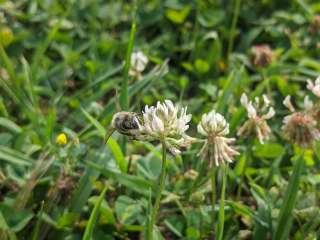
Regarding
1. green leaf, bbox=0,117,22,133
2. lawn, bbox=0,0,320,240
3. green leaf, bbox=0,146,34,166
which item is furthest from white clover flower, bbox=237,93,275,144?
green leaf, bbox=0,117,22,133

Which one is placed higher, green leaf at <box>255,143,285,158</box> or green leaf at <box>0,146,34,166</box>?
green leaf at <box>255,143,285,158</box>

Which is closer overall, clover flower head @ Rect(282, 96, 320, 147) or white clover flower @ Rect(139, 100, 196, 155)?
white clover flower @ Rect(139, 100, 196, 155)

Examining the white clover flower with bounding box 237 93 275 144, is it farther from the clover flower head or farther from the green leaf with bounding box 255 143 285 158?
the green leaf with bounding box 255 143 285 158

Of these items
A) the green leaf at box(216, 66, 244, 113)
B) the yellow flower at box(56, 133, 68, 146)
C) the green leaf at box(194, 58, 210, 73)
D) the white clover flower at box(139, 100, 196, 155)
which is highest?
the green leaf at box(194, 58, 210, 73)

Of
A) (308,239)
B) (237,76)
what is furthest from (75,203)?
(237,76)

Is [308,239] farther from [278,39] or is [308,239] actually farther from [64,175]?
[278,39]

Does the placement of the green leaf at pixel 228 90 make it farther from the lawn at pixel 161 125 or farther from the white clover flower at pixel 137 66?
the white clover flower at pixel 137 66

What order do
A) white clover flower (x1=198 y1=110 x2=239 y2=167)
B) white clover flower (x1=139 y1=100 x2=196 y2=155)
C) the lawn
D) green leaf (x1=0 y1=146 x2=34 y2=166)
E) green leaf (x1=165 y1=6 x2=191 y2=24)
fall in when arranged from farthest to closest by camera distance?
green leaf (x1=165 y1=6 x2=191 y2=24)
green leaf (x1=0 y1=146 x2=34 y2=166)
the lawn
white clover flower (x1=198 y1=110 x2=239 y2=167)
white clover flower (x1=139 y1=100 x2=196 y2=155)

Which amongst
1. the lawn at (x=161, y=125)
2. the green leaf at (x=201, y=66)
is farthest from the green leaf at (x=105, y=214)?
the green leaf at (x=201, y=66)
